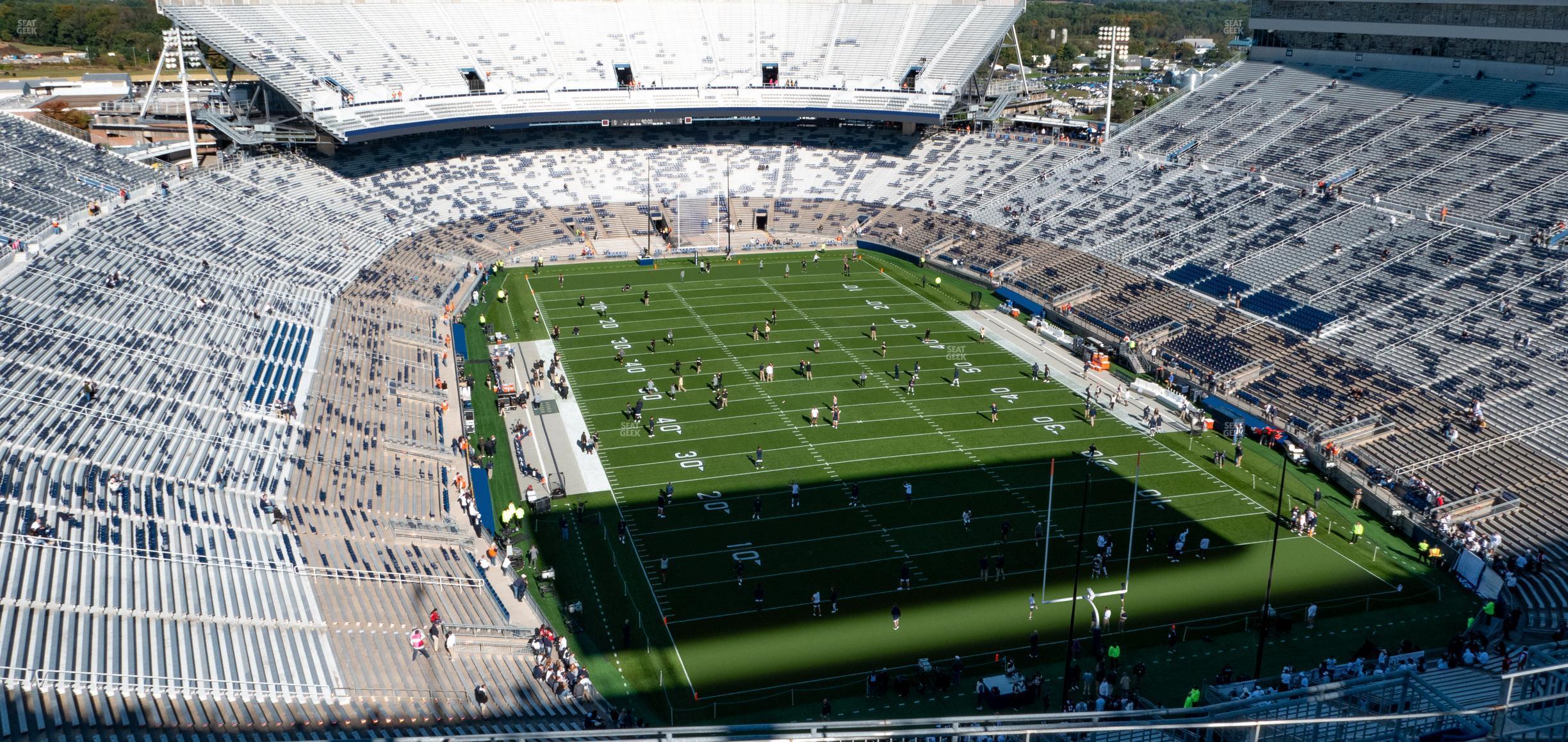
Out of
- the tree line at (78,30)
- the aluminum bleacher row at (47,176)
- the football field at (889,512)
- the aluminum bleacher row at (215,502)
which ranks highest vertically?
the tree line at (78,30)

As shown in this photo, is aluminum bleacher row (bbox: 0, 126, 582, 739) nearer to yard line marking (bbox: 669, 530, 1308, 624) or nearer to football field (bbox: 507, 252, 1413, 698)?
yard line marking (bbox: 669, 530, 1308, 624)

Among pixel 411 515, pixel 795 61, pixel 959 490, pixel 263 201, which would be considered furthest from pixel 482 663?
pixel 795 61

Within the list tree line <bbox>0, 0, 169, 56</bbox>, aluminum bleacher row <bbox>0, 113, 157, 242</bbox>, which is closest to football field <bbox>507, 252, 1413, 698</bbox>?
aluminum bleacher row <bbox>0, 113, 157, 242</bbox>

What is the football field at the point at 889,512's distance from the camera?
72.7ft

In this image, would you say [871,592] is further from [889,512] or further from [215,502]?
[215,502]

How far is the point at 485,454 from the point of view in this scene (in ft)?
96.8

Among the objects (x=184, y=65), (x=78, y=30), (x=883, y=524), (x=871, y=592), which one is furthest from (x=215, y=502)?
(x=78, y=30)

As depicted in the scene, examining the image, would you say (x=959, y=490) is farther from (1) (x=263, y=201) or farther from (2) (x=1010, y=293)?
(1) (x=263, y=201)

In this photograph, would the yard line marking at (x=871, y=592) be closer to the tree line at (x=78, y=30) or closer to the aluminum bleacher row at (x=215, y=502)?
the aluminum bleacher row at (x=215, y=502)

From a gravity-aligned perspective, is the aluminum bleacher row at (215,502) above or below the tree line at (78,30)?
below

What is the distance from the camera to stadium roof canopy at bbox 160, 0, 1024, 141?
184 ft

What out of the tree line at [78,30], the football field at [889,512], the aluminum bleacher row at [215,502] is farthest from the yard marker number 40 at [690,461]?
the tree line at [78,30]

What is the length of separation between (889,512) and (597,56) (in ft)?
150

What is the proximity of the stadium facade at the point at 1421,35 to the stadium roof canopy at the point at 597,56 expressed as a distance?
47.1 feet
